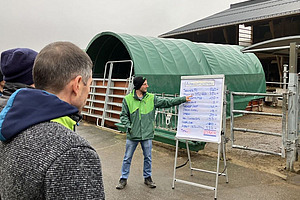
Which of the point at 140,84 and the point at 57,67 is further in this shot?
the point at 140,84

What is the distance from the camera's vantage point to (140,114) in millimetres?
4820

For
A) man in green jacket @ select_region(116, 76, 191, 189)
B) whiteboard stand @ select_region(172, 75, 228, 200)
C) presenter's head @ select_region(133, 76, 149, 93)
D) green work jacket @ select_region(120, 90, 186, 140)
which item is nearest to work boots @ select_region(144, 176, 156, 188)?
man in green jacket @ select_region(116, 76, 191, 189)

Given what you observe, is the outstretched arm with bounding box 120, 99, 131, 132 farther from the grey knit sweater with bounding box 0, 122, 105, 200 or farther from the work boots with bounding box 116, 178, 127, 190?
the grey knit sweater with bounding box 0, 122, 105, 200

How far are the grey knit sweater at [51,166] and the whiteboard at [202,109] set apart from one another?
3.68 m

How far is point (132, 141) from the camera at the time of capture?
4.79 meters

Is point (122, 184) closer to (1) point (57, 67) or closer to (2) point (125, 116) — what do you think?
(2) point (125, 116)

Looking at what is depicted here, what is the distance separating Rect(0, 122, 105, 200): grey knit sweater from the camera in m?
0.99

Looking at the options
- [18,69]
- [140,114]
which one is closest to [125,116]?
[140,114]

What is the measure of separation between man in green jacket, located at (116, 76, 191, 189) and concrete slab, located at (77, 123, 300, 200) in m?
0.25

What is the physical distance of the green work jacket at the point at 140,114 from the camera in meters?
4.74

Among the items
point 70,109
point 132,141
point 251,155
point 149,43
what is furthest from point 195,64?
point 70,109

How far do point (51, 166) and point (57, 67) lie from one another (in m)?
0.43

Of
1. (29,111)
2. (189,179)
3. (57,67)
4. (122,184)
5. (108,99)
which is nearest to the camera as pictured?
(29,111)

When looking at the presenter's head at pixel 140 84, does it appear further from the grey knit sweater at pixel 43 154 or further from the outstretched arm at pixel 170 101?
the grey knit sweater at pixel 43 154
